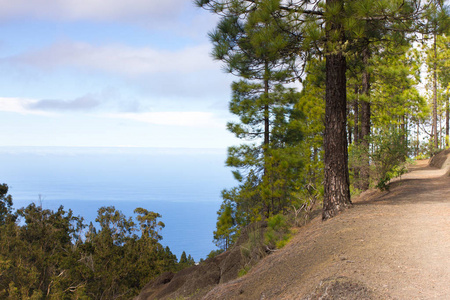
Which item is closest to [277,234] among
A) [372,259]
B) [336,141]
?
[336,141]

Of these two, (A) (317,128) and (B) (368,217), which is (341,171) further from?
(A) (317,128)

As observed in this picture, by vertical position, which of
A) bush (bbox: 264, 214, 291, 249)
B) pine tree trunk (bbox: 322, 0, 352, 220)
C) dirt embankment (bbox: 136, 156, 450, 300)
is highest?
pine tree trunk (bbox: 322, 0, 352, 220)

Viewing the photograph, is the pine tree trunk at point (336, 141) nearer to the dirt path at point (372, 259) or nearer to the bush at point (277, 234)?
the dirt path at point (372, 259)

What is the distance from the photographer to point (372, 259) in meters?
4.68

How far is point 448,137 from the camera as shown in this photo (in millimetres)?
28438

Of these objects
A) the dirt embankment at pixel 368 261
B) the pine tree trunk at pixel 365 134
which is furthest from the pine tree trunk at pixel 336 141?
the pine tree trunk at pixel 365 134

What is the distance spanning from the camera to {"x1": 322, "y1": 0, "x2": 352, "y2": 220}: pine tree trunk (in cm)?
830

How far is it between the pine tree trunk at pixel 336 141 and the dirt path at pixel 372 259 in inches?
16.0

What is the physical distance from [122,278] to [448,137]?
23737 millimetres

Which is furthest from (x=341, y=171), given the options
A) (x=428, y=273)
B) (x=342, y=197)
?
(x=428, y=273)

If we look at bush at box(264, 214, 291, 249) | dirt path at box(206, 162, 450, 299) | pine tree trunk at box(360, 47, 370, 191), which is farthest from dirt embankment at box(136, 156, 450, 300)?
pine tree trunk at box(360, 47, 370, 191)

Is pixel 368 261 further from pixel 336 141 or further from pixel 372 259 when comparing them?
pixel 336 141

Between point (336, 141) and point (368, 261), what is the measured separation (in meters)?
4.02

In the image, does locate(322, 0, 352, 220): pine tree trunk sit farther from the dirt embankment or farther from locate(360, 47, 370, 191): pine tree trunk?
locate(360, 47, 370, 191): pine tree trunk
